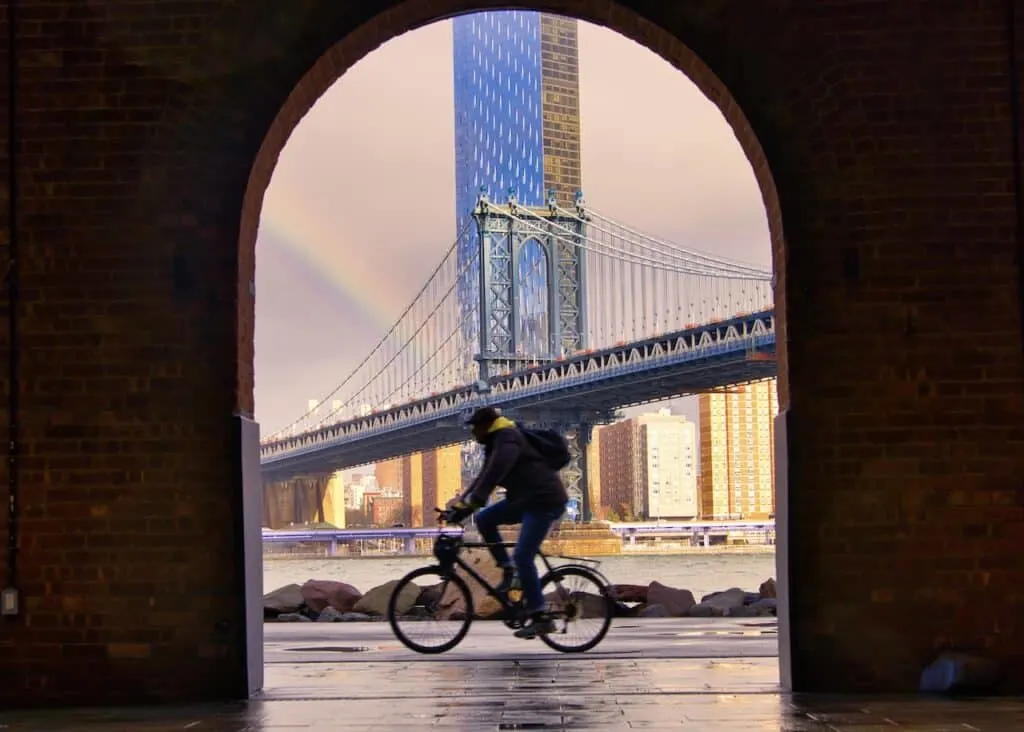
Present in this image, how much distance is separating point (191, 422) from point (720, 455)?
7484 cm

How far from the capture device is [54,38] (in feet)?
20.0

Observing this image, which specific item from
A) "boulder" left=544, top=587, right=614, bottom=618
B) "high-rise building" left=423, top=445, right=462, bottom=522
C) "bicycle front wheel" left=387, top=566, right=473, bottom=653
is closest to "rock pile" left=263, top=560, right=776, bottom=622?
"bicycle front wheel" left=387, top=566, right=473, bottom=653

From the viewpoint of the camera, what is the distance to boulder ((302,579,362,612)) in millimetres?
13617

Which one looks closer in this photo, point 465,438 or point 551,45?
point 465,438

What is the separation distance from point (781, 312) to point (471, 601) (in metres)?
2.50

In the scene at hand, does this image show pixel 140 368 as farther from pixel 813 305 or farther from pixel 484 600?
pixel 484 600

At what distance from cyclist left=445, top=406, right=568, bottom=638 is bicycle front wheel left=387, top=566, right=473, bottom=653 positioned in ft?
1.04

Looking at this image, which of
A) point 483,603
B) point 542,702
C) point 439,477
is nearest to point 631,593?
point 483,603

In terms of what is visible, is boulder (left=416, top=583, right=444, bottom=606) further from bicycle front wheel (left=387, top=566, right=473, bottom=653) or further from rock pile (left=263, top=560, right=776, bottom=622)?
rock pile (left=263, top=560, right=776, bottom=622)

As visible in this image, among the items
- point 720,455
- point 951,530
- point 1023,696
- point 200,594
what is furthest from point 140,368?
point 720,455

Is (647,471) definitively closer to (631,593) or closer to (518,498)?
(631,593)

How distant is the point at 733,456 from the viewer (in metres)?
79.9

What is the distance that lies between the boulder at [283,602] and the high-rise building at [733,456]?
213ft

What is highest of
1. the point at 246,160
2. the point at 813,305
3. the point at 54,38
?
the point at 54,38
